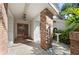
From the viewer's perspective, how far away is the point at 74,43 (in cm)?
264

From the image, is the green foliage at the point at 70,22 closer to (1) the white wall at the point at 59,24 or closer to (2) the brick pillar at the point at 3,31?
(1) the white wall at the point at 59,24

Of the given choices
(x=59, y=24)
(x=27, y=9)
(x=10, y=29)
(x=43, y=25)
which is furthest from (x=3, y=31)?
(x=59, y=24)

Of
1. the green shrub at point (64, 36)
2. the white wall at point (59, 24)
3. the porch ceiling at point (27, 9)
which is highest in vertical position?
the porch ceiling at point (27, 9)

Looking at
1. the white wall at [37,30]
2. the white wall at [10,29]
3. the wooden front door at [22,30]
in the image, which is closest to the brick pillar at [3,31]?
the white wall at [10,29]

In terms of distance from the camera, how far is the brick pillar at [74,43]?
8.64 ft

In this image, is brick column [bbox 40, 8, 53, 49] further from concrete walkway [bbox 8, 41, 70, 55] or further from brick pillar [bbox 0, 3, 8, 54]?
brick pillar [bbox 0, 3, 8, 54]

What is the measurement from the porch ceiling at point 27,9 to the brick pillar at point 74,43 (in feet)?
1.61

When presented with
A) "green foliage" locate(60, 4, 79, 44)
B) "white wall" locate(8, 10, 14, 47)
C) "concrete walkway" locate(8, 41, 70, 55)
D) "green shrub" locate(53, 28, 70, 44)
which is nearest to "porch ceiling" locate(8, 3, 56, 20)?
"white wall" locate(8, 10, 14, 47)

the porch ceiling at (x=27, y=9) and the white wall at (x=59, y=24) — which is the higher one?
the porch ceiling at (x=27, y=9)

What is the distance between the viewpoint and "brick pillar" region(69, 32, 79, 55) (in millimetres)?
2635
